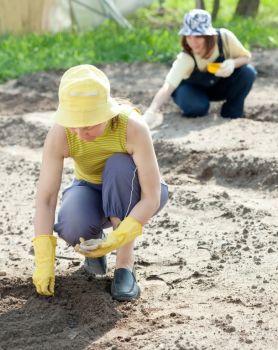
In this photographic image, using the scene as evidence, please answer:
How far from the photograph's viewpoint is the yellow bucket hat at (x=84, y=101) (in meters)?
3.44

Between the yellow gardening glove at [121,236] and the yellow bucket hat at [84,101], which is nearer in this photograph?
the yellow bucket hat at [84,101]

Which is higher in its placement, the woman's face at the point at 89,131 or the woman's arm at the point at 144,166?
the woman's face at the point at 89,131

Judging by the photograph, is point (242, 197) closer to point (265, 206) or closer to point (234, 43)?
point (265, 206)

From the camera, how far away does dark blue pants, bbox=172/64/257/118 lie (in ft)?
23.8

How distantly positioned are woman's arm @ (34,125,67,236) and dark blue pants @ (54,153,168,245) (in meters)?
0.12

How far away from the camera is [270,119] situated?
7.45m

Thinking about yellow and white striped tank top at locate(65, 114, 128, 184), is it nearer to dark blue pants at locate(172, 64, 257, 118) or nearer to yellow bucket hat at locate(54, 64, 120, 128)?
yellow bucket hat at locate(54, 64, 120, 128)

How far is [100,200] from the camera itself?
13.0 ft

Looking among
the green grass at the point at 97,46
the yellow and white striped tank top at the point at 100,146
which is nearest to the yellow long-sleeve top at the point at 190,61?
the green grass at the point at 97,46

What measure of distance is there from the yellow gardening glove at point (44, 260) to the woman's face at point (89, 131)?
481 millimetres

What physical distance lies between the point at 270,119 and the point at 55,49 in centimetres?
363

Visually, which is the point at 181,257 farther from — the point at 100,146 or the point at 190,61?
the point at 190,61

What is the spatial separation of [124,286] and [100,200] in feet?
1.29

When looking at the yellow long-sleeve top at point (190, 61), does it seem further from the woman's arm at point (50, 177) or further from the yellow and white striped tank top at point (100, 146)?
the woman's arm at point (50, 177)
